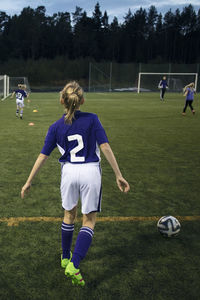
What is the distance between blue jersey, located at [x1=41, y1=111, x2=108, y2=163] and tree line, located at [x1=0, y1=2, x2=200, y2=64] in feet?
249

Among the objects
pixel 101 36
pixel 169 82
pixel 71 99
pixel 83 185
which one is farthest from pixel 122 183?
pixel 101 36

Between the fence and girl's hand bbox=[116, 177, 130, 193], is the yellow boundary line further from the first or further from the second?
the fence

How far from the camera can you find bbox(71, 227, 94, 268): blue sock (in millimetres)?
2691

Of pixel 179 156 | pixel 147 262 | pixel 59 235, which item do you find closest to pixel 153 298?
pixel 147 262

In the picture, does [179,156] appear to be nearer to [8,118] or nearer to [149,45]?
[8,118]

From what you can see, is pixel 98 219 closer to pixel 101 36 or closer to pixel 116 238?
pixel 116 238

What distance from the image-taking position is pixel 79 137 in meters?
2.71

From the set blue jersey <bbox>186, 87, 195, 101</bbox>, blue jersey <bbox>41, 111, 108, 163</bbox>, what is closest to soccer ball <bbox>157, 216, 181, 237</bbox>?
blue jersey <bbox>41, 111, 108, 163</bbox>

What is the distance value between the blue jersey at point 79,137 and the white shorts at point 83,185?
7cm

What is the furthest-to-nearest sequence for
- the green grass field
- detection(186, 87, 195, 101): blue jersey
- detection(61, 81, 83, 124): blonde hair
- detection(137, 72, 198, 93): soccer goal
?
1. detection(137, 72, 198, 93): soccer goal
2. detection(186, 87, 195, 101): blue jersey
3. the green grass field
4. detection(61, 81, 83, 124): blonde hair

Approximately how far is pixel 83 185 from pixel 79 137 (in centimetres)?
43

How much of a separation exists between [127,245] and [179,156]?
4.56 m

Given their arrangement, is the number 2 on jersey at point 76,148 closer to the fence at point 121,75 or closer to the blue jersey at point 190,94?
the blue jersey at point 190,94

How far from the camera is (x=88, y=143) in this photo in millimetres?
2762
